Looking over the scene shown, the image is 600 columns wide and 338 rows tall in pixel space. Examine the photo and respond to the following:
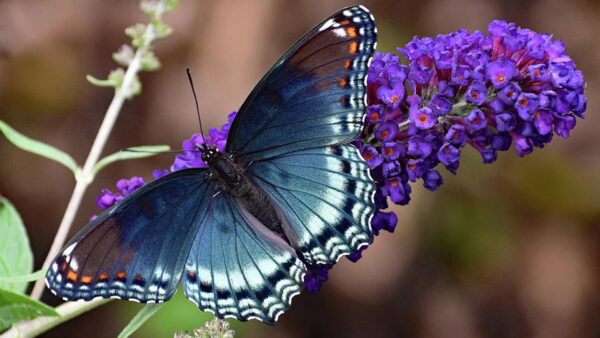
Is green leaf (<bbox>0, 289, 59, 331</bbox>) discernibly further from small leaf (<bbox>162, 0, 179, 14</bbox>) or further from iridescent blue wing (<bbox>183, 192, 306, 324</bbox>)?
small leaf (<bbox>162, 0, 179, 14</bbox>)

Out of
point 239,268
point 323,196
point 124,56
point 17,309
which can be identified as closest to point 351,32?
point 323,196

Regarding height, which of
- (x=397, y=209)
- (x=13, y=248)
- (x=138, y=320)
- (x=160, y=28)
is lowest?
(x=138, y=320)

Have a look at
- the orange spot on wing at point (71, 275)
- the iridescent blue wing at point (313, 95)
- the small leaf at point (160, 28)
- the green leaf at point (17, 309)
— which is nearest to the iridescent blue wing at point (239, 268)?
the iridescent blue wing at point (313, 95)

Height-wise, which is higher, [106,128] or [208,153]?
[106,128]

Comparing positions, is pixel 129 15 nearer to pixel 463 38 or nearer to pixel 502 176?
pixel 502 176

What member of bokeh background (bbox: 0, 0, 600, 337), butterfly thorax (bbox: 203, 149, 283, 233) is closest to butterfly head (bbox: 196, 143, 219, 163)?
butterfly thorax (bbox: 203, 149, 283, 233)

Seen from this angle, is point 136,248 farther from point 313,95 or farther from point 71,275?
point 313,95
